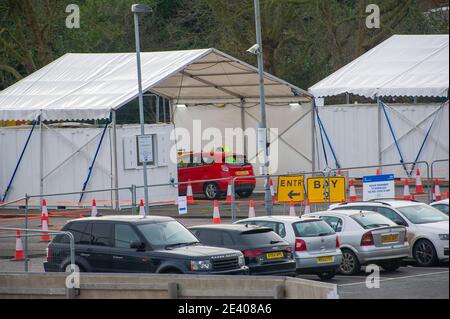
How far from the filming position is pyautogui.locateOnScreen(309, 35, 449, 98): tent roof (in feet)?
116

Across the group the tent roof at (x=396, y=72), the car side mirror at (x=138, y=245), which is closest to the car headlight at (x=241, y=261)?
the car side mirror at (x=138, y=245)

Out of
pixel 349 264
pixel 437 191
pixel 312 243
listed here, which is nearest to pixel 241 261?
pixel 312 243

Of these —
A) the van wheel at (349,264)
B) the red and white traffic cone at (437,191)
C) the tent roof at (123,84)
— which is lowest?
the van wheel at (349,264)

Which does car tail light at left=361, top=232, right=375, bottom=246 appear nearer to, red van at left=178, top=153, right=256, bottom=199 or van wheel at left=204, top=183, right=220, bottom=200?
red van at left=178, top=153, right=256, bottom=199

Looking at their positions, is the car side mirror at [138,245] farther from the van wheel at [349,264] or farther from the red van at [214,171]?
the red van at [214,171]

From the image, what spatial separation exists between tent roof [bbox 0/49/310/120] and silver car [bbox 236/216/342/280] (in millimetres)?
13574

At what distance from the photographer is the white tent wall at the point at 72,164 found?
34781 millimetres

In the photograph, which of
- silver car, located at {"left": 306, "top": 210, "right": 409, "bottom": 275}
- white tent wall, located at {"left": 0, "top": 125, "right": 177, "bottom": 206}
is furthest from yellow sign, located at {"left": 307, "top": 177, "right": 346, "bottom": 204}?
white tent wall, located at {"left": 0, "top": 125, "right": 177, "bottom": 206}

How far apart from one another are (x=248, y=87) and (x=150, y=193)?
7.28 m

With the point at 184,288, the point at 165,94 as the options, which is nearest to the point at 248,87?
the point at 165,94

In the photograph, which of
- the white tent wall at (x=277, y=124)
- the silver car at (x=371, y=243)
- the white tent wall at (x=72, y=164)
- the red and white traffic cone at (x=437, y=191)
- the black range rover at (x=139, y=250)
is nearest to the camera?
the black range rover at (x=139, y=250)

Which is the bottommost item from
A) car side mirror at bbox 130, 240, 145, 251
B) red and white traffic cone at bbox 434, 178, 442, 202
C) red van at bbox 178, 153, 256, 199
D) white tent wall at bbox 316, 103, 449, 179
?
car side mirror at bbox 130, 240, 145, 251

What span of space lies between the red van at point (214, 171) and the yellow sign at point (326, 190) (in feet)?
34.6

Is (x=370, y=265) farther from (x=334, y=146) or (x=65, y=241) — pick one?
(x=334, y=146)
